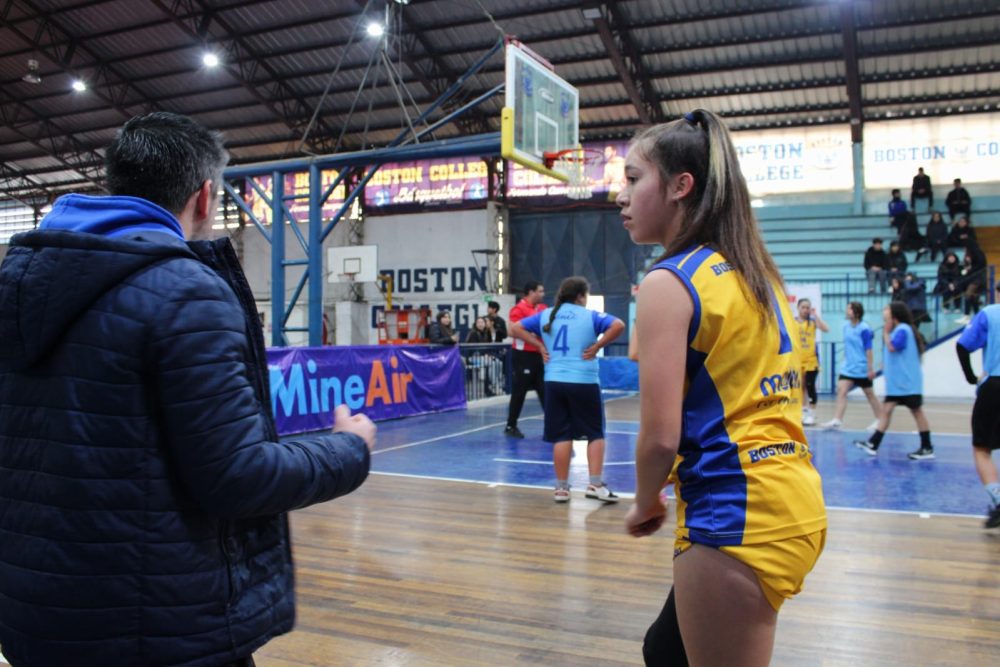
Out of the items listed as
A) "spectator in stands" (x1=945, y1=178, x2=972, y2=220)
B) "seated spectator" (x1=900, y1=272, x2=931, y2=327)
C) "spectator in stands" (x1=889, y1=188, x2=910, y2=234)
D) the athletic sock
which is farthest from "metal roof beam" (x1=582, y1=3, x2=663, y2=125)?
the athletic sock

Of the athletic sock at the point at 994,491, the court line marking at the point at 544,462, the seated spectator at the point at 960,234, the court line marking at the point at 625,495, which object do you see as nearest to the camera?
the athletic sock at the point at 994,491

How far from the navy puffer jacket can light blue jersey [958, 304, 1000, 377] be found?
5573 millimetres

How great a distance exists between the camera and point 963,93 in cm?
2067

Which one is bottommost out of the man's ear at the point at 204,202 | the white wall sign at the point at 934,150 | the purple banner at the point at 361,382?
the purple banner at the point at 361,382

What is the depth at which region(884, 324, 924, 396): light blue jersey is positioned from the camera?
840 cm

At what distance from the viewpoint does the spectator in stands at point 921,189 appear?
67.5 feet

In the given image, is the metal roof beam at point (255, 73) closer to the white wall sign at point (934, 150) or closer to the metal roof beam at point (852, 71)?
the metal roof beam at point (852, 71)

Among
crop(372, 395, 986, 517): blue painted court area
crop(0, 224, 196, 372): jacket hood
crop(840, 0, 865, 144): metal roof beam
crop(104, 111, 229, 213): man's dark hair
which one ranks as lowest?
crop(372, 395, 986, 517): blue painted court area

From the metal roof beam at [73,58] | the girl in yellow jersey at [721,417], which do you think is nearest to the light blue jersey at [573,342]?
the girl in yellow jersey at [721,417]

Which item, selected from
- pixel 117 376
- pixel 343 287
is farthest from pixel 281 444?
pixel 343 287

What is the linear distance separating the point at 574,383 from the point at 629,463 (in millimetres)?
2298

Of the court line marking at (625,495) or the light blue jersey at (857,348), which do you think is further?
the light blue jersey at (857,348)

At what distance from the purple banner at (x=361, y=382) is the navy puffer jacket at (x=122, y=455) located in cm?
804

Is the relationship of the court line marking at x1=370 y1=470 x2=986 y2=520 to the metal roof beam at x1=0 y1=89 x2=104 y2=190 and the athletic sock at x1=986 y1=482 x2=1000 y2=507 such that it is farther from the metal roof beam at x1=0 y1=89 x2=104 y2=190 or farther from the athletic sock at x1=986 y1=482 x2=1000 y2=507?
the metal roof beam at x1=0 y1=89 x2=104 y2=190
